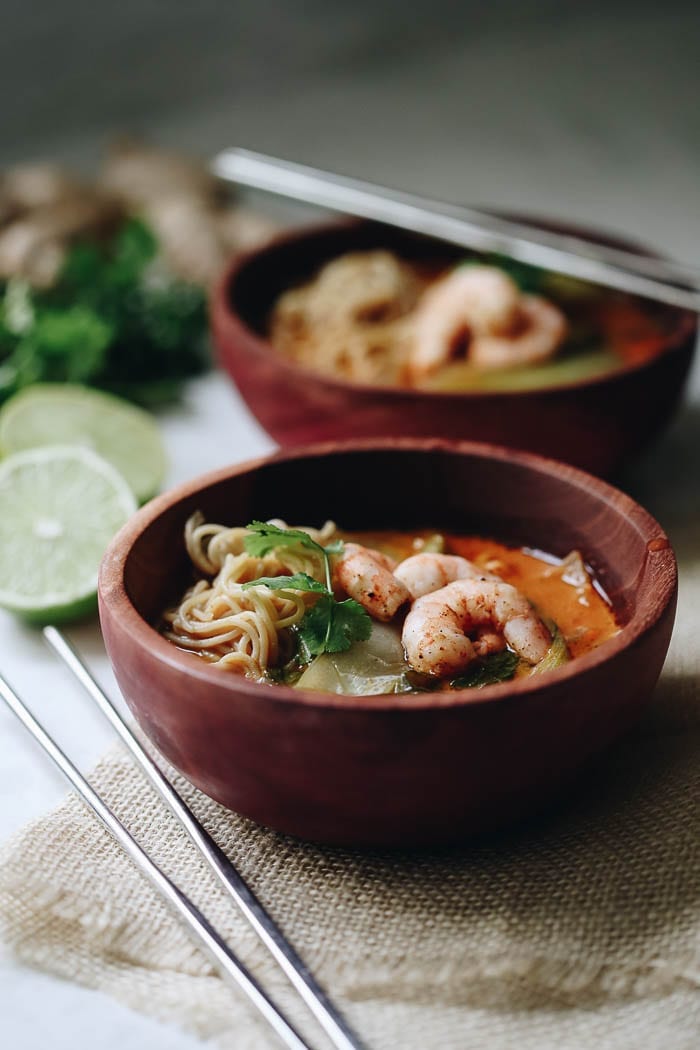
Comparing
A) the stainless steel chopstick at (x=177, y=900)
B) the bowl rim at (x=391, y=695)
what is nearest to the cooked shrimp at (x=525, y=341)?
Result: the bowl rim at (x=391, y=695)

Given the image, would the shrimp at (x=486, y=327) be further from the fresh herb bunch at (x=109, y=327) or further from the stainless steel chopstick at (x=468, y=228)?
the fresh herb bunch at (x=109, y=327)

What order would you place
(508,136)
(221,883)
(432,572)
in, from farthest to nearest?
(508,136) → (432,572) → (221,883)

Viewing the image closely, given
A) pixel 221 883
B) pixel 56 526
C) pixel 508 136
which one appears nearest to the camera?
pixel 221 883

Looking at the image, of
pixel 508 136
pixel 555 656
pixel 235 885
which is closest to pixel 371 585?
pixel 555 656

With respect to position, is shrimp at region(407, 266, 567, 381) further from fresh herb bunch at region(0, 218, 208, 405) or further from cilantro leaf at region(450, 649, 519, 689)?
cilantro leaf at region(450, 649, 519, 689)

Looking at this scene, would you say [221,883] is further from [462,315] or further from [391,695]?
[462,315]
